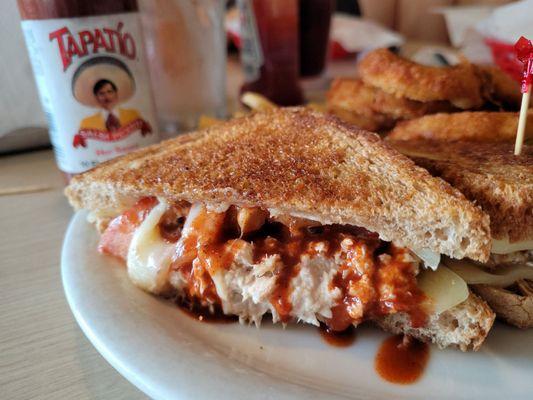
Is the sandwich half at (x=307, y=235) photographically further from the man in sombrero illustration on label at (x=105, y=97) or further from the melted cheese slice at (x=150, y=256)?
the man in sombrero illustration on label at (x=105, y=97)

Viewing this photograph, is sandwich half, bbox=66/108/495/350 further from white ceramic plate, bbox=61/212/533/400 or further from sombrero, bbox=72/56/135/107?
sombrero, bbox=72/56/135/107

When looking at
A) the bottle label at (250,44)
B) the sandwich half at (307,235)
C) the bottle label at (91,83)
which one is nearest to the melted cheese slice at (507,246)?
the sandwich half at (307,235)

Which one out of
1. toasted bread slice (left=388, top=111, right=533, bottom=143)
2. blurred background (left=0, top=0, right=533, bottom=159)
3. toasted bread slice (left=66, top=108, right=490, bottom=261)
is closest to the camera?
toasted bread slice (left=66, top=108, right=490, bottom=261)

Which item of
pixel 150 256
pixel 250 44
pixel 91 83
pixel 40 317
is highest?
pixel 91 83

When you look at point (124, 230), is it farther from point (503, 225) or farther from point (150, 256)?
point (503, 225)

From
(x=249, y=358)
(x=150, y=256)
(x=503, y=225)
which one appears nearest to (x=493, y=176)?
(x=503, y=225)

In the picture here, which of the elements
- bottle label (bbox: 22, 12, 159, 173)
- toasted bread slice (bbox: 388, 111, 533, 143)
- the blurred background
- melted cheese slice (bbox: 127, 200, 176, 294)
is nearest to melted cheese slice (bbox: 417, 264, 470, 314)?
toasted bread slice (bbox: 388, 111, 533, 143)

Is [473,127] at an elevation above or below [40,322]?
above
